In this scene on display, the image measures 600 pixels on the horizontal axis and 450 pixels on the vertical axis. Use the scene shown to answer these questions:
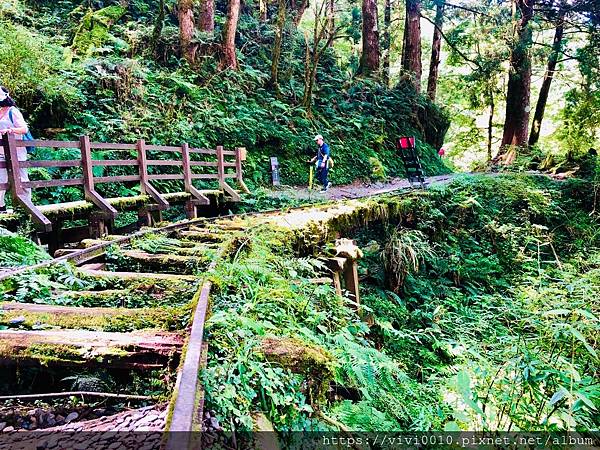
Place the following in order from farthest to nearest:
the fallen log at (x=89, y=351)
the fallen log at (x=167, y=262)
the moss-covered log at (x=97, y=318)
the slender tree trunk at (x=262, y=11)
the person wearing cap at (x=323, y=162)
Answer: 1. the slender tree trunk at (x=262, y=11)
2. the person wearing cap at (x=323, y=162)
3. the fallen log at (x=167, y=262)
4. the moss-covered log at (x=97, y=318)
5. the fallen log at (x=89, y=351)

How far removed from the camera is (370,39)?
20.0 meters

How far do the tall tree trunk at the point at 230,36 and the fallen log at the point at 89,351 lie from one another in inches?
586

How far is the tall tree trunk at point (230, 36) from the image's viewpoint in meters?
14.9

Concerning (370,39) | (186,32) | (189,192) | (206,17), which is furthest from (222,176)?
(370,39)

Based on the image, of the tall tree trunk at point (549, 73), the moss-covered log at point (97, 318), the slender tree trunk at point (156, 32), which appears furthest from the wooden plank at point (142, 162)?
the tall tree trunk at point (549, 73)

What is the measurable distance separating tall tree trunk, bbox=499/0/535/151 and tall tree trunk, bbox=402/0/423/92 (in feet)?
16.5

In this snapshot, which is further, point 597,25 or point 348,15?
point 348,15

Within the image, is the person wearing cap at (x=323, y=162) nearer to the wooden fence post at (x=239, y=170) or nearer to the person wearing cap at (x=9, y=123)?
the wooden fence post at (x=239, y=170)

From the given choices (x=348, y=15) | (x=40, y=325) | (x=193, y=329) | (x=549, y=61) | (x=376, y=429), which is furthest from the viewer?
(x=348, y=15)

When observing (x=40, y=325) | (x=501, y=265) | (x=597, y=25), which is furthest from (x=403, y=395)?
(x=597, y=25)

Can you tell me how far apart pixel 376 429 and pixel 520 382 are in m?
1.92

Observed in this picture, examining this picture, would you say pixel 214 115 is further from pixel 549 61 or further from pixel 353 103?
pixel 549 61

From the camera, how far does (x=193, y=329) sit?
228 centimetres

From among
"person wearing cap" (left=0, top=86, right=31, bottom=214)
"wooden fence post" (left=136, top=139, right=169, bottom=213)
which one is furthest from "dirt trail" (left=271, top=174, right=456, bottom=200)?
"person wearing cap" (left=0, top=86, right=31, bottom=214)
